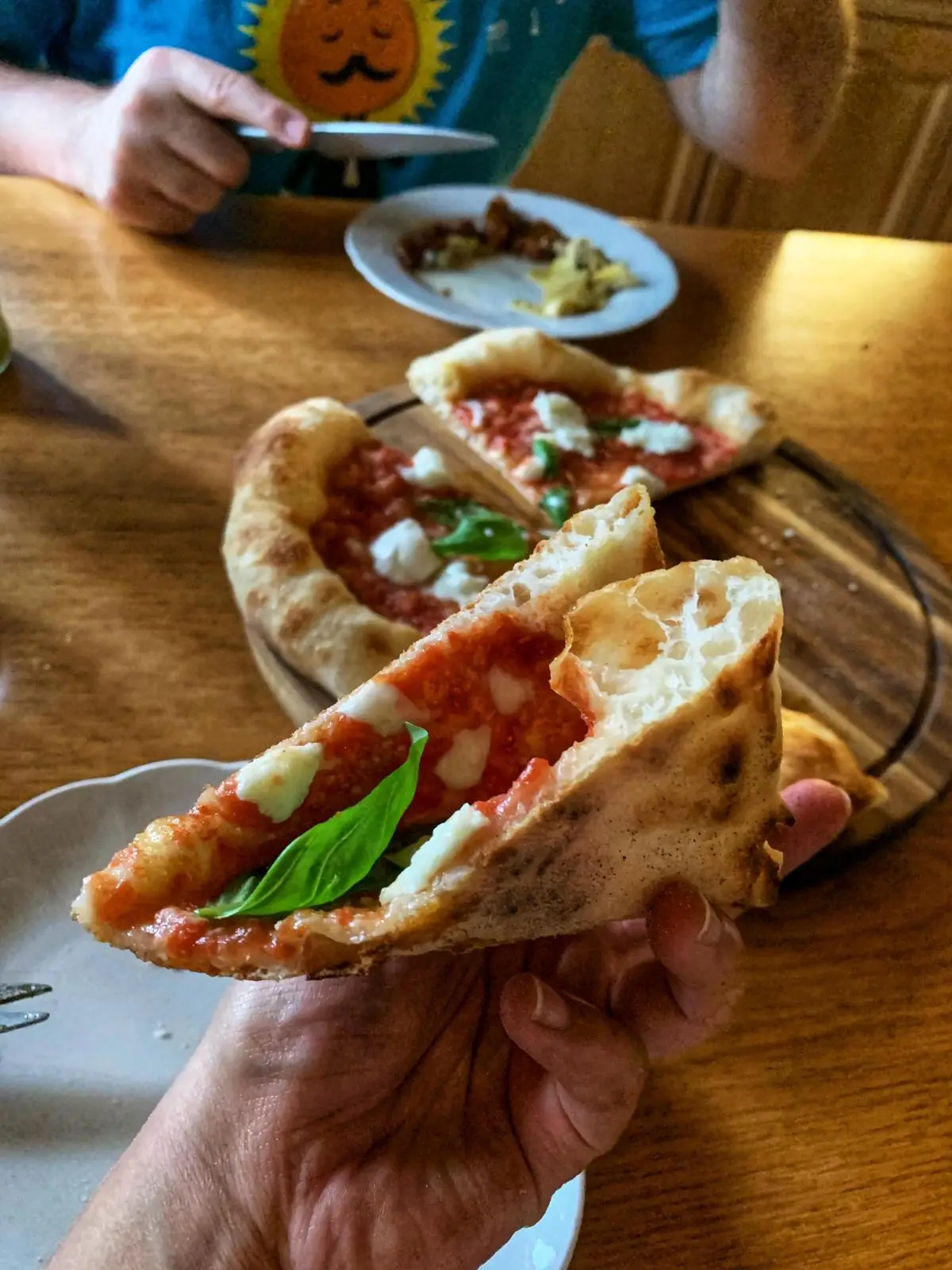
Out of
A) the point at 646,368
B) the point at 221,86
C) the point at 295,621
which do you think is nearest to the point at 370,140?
the point at 221,86

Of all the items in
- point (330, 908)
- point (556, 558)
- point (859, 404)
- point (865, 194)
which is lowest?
point (865, 194)

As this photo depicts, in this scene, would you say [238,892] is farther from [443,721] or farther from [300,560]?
[300,560]

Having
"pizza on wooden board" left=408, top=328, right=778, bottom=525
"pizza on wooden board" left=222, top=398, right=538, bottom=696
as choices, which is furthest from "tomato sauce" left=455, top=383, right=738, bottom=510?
"pizza on wooden board" left=222, top=398, right=538, bottom=696

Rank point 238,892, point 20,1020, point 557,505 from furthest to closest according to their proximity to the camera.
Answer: point 557,505, point 20,1020, point 238,892

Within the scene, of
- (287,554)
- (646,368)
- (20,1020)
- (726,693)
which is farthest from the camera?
(646,368)

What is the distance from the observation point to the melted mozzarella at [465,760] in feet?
3.28

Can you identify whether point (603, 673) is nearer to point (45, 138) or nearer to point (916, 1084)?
point (916, 1084)

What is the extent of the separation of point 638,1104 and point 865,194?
557cm

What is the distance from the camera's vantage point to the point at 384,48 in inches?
104

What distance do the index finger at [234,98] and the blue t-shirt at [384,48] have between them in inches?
15.8

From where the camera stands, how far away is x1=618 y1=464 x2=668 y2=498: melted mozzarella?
6.95 ft

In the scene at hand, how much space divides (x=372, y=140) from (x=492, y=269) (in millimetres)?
468

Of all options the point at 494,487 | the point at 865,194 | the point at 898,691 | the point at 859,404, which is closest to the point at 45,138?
the point at 494,487

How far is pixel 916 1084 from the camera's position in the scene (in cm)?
122
